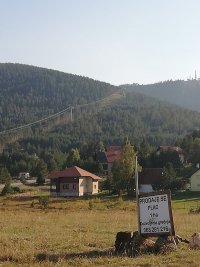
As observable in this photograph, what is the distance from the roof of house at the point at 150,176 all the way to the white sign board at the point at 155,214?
6131cm

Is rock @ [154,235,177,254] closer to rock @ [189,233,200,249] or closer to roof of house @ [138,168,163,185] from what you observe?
rock @ [189,233,200,249]

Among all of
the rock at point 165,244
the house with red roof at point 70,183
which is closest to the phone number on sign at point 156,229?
the rock at point 165,244

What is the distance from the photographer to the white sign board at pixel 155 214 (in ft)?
42.6

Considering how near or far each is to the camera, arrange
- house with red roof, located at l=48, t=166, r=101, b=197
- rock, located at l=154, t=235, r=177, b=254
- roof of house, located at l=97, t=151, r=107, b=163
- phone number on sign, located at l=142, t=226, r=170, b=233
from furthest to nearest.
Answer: roof of house, located at l=97, t=151, r=107, b=163 < house with red roof, located at l=48, t=166, r=101, b=197 < phone number on sign, located at l=142, t=226, r=170, b=233 < rock, located at l=154, t=235, r=177, b=254

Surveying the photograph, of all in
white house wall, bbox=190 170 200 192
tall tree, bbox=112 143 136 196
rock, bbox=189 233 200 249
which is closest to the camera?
rock, bbox=189 233 200 249

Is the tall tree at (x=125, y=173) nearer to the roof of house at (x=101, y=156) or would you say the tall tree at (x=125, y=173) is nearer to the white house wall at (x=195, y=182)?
the white house wall at (x=195, y=182)

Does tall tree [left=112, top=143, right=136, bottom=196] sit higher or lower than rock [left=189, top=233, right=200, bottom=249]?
lower

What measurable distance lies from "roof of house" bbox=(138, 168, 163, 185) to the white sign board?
61.3 metres

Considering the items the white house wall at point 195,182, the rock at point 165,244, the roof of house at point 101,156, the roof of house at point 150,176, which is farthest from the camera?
the roof of house at point 101,156

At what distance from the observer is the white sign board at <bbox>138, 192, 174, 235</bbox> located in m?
13.0

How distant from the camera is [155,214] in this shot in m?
13.2

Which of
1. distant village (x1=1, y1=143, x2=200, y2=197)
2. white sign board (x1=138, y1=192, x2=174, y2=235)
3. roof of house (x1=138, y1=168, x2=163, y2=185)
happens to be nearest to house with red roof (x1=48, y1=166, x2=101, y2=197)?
distant village (x1=1, y1=143, x2=200, y2=197)

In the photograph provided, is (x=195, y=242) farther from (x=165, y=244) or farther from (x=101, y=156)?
(x=101, y=156)

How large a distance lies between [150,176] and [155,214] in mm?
62983
